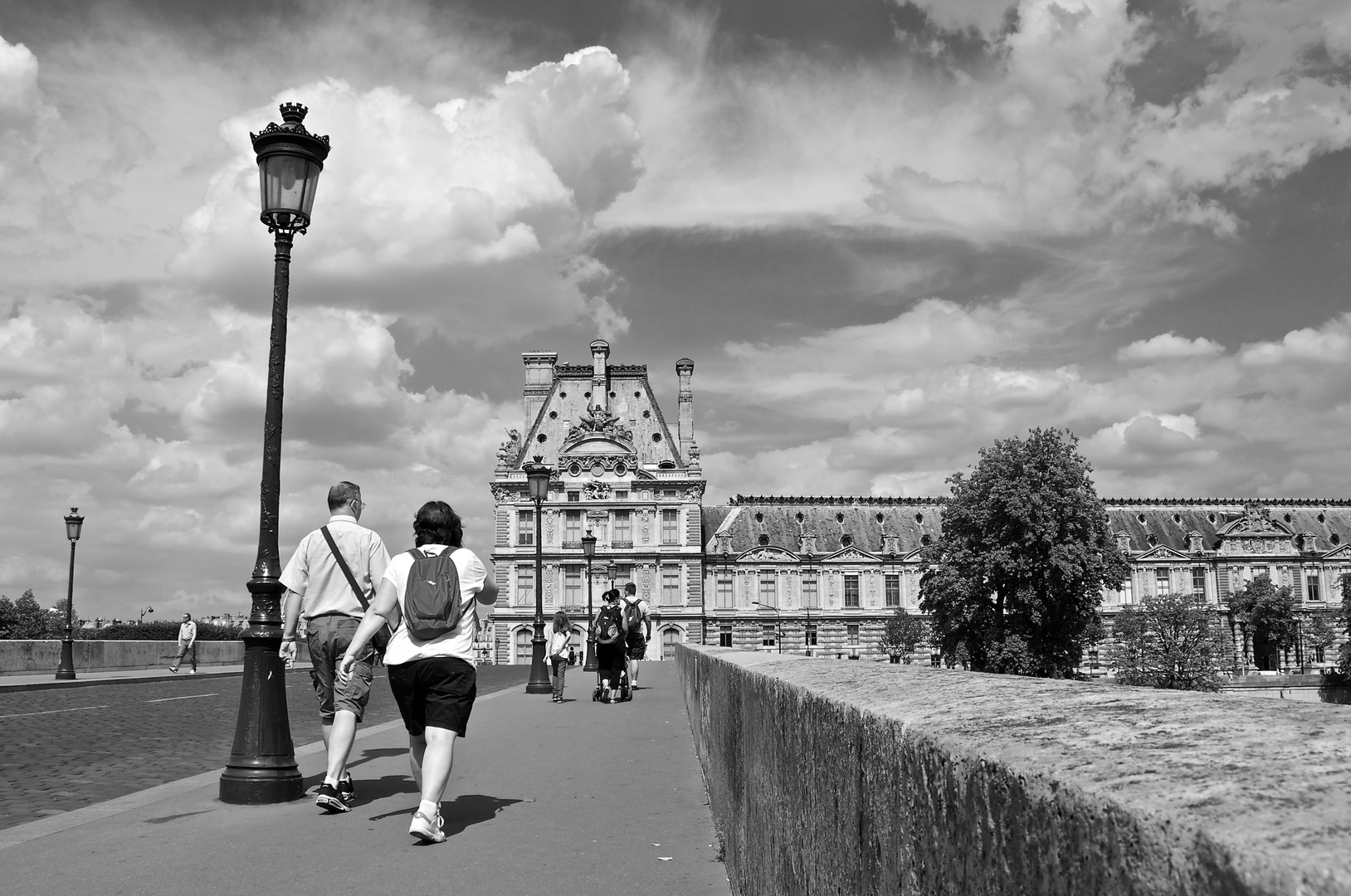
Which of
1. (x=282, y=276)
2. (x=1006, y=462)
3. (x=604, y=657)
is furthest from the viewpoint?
(x=1006, y=462)

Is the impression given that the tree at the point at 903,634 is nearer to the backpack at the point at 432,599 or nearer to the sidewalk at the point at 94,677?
the sidewalk at the point at 94,677

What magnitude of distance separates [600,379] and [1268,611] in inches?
1889

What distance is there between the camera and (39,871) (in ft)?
19.5

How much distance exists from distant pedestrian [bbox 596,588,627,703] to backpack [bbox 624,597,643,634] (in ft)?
0.76

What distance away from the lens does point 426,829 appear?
6.59 m

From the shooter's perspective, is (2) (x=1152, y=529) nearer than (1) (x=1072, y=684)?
No

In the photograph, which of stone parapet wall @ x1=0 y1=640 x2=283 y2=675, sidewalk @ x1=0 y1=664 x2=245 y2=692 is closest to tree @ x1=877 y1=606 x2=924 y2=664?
stone parapet wall @ x1=0 y1=640 x2=283 y2=675

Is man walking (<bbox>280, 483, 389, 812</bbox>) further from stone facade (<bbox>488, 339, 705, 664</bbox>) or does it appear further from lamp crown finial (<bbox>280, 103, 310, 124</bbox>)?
stone facade (<bbox>488, 339, 705, 664</bbox>)

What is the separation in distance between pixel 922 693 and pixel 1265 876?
152 cm

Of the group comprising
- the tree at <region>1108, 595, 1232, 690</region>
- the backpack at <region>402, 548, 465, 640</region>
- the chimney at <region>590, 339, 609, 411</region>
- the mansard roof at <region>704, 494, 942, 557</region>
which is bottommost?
the tree at <region>1108, 595, 1232, 690</region>

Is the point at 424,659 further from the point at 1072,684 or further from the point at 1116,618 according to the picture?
the point at 1116,618

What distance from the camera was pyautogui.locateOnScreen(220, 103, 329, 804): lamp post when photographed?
816 centimetres

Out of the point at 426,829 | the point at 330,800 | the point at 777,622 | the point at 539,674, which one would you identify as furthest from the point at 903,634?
the point at 426,829

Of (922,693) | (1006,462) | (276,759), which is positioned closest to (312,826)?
(276,759)
